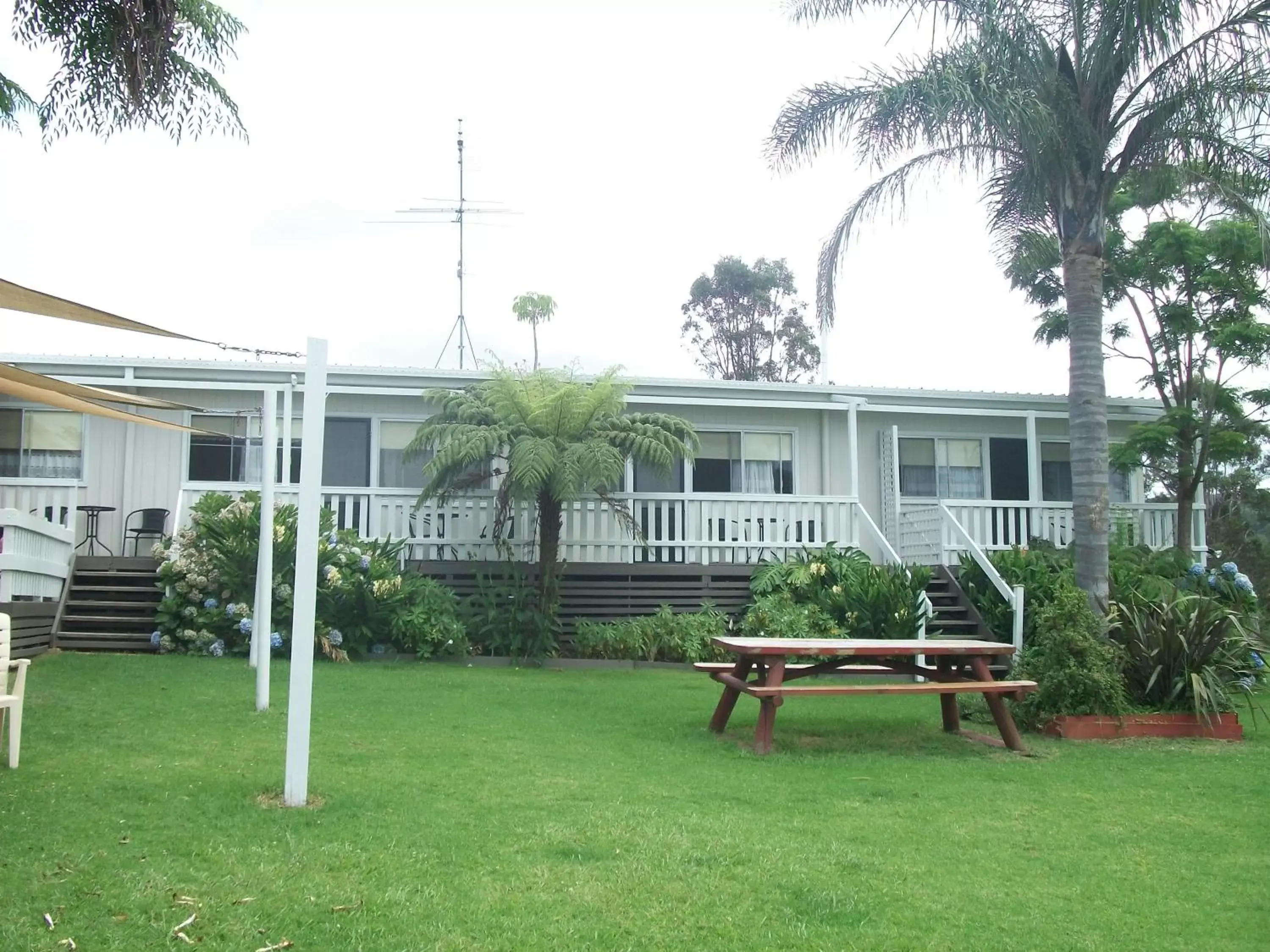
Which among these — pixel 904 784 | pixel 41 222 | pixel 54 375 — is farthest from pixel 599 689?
pixel 41 222

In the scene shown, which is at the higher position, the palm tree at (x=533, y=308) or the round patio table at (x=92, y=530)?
the palm tree at (x=533, y=308)

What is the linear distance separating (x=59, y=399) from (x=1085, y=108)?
30.8 feet

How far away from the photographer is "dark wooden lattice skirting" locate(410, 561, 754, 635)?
1473 centimetres

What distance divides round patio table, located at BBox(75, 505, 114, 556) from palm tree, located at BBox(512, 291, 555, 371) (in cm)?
1830

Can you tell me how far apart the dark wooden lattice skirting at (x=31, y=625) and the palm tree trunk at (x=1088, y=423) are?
1019cm

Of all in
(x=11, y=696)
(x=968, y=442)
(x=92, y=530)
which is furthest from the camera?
(x=968, y=442)

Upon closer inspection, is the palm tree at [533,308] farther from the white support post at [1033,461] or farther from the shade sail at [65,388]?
the shade sail at [65,388]

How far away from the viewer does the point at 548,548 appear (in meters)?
13.8

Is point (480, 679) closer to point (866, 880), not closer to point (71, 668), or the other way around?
point (71, 668)

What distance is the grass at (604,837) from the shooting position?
427 cm

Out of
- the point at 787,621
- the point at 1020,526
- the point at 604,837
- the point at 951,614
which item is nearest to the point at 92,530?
the point at 787,621

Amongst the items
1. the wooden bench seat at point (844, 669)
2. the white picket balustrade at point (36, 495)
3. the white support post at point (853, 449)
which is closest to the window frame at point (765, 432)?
the white support post at point (853, 449)

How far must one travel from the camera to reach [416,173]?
26.6m

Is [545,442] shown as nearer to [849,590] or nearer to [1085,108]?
[849,590]
